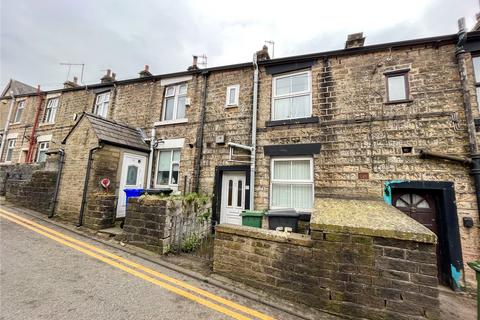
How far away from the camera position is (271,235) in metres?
3.61

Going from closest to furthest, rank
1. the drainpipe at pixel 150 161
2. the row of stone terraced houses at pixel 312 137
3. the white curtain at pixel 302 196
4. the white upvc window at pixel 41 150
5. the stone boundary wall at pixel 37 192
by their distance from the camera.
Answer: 1. the row of stone terraced houses at pixel 312 137
2. the white curtain at pixel 302 196
3. the stone boundary wall at pixel 37 192
4. the drainpipe at pixel 150 161
5. the white upvc window at pixel 41 150

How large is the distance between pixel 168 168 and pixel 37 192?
4678 millimetres

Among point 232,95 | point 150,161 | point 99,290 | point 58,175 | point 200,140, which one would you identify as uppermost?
point 232,95

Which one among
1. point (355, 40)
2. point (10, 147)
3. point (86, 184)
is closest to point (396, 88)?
point (355, 40)

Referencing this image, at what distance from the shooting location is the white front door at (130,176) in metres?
7.23

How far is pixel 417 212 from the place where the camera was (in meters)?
5.47

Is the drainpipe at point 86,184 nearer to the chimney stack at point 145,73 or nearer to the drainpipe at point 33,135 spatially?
the chimney stack at point 145,73

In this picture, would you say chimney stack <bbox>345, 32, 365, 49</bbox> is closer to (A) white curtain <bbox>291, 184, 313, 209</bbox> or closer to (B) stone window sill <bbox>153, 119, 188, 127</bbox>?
(A) white curtain <bbox>291, 184, 313, 209</bbox>

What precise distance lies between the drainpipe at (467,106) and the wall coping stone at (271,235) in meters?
4.97

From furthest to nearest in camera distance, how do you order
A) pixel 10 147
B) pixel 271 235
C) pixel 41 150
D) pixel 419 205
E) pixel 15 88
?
pixel 15 88
pixel 10 147
pixel 41 150
pixel 419 205
pixel 271 235

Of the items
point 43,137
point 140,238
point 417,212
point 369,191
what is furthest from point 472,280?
point 43,137

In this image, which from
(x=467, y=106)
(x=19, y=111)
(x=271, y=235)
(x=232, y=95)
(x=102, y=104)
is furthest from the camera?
(x=19, y=111)

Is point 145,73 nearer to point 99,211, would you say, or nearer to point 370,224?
point 99,211

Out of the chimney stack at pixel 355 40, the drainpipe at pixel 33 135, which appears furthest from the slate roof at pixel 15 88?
the chimney stack at pixel 355 40
